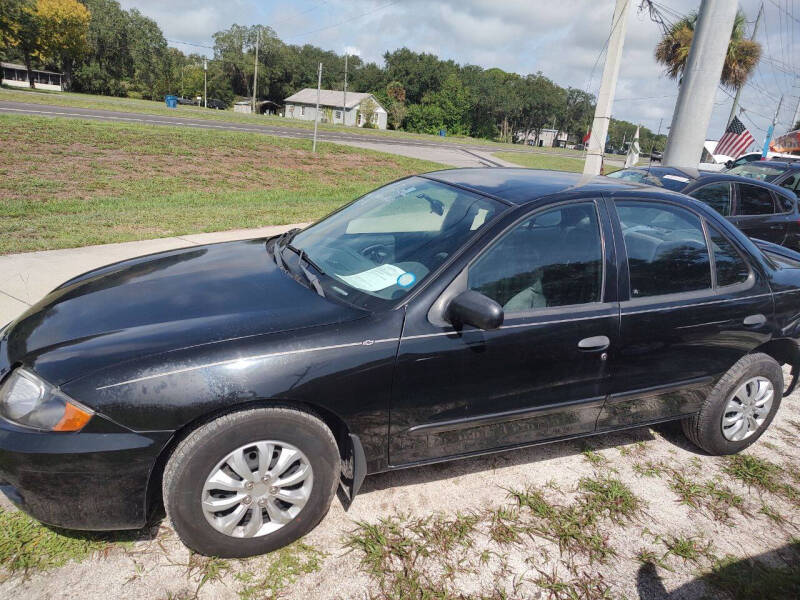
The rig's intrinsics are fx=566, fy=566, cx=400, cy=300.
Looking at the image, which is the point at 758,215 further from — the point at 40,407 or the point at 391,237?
the point at 40,407

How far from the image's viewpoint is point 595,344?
9.52 ft

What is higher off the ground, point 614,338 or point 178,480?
point 614,338

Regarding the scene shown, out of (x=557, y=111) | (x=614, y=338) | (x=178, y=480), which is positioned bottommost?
(x=178, y=480)

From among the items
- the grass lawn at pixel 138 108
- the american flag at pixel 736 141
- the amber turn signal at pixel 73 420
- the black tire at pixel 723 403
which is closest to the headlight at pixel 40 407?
the amber turn signal at pixel 73 420

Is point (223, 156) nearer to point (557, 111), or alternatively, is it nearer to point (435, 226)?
point (435, 226)

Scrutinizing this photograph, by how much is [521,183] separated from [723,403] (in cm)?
184

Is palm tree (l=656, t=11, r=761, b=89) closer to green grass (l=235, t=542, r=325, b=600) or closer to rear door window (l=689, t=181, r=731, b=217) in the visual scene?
rear door window (l=689, t=181, r=731, b=217)

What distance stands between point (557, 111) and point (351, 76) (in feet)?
117

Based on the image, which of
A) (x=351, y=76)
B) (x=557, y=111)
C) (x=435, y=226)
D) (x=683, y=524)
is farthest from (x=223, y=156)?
(x=557, y=111)

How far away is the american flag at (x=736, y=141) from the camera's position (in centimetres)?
1930

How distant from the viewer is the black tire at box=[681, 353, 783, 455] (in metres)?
3.44

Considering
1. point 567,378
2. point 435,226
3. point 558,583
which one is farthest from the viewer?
point 435,226

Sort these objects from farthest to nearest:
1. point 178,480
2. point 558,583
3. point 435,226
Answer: point 435,226 → point 558,583 → point 178,480

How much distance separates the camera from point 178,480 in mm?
2180
